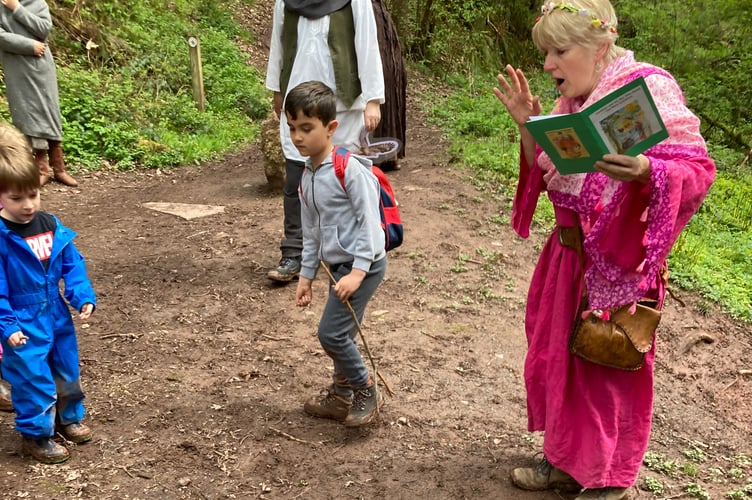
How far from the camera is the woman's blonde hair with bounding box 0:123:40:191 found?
286 cm

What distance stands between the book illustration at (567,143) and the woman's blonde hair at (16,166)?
202 centimetres

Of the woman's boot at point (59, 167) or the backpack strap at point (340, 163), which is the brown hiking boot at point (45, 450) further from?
the woman's boot at point (59, 167)

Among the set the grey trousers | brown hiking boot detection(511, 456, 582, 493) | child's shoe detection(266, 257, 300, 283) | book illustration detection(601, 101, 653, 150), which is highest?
book illustration detection(601, 101, 653, 150)

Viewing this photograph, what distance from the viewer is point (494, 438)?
3479 millimetres

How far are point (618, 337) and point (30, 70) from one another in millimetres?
6043

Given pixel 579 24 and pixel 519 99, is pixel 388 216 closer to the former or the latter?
pixel 519 99

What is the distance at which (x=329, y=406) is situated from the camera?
3527 millimetres

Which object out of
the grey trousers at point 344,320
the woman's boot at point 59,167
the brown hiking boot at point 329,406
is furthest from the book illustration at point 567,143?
the woman's boot at point 59,167

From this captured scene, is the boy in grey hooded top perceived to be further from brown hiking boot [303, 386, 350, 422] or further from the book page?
the book page

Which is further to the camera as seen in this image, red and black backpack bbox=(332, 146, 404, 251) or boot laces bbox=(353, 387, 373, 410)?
boot laces bbox=(353, 387, 373, 410)

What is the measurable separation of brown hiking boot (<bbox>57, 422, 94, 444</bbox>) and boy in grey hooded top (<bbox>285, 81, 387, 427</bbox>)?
1138mm

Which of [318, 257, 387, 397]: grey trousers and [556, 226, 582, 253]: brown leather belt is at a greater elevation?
[556, 226, 582, 253]: brown leather belt

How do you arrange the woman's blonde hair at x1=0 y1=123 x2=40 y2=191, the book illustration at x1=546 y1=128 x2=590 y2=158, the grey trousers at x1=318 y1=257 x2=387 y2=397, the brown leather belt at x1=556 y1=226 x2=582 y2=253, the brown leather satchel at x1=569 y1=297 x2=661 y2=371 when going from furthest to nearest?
1. the grey trousers at x1=318 y1=257 x2=387 y2=397
2. the woman's blonde hair at x1=0 y1=123 x2=40 y2=191
3. the brown leather belt at x1=556 y1=226 x2=582 y2=253
4. the brown leather satchel at x1=569 y1=297 x2=661 y2=371
5. the book illustration at x1=546 y1=128 x2=590 y2=158

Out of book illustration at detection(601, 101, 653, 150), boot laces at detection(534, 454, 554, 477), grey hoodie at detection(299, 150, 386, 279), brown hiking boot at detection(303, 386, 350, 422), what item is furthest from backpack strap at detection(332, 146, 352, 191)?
boot laces at detection(534, 454, 554, 477)
